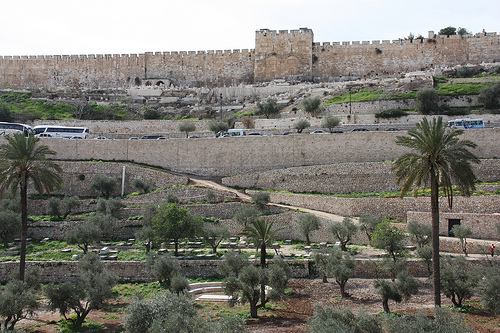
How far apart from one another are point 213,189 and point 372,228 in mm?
10024

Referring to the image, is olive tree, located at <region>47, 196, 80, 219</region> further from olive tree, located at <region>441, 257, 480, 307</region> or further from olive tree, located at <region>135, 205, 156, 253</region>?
olive tree, located at <region>441, 257, 480, 307</region>

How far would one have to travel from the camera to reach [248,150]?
103 feet

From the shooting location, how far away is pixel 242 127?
38.1 m

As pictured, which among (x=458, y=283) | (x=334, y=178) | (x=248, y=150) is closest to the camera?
(x=458, y=283)

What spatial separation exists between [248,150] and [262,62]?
23250 mm

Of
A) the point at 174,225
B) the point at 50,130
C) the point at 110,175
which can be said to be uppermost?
the point at 50,130

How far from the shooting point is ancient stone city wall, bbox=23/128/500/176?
29328mm

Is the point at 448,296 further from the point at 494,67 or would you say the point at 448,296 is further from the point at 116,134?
the point at 494,67

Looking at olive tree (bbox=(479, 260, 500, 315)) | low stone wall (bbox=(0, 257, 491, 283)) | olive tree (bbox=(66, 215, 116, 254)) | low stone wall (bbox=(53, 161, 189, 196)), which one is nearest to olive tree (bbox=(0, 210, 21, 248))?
olive tree (bbox=(66, 215, 116, 254))

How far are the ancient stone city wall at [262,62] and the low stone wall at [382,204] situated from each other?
27.2 meters

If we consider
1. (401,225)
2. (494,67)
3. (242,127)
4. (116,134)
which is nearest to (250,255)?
(401,225)

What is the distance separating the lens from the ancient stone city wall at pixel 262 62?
165 ft

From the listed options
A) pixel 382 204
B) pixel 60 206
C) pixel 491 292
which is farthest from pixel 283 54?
pixel 491 292

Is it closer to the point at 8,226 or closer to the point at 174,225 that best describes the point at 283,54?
the point at 174,225
